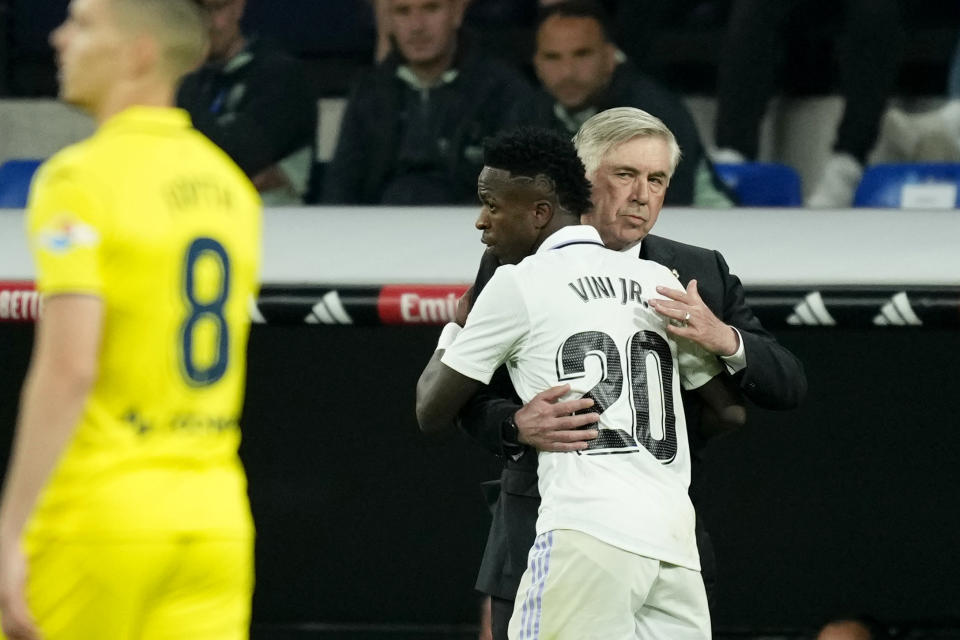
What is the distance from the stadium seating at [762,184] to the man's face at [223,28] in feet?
4.52

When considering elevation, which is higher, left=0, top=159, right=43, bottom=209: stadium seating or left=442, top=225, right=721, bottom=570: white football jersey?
left=0, top=159, right=43, bottom=209: stadium seating

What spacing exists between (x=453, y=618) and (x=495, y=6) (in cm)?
208

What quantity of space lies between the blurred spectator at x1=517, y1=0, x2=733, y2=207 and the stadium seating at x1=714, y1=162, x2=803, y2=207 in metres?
0.29

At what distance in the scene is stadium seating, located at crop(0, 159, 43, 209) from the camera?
13.5 feet

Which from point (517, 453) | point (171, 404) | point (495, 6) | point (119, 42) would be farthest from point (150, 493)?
point (495, 6)

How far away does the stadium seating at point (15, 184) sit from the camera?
4102 mm

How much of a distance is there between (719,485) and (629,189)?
155 centimetres

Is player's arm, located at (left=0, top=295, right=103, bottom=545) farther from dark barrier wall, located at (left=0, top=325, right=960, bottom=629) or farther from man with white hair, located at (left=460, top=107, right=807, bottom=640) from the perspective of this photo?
dark barrier wall, located at (left=0, top=325, right=960, bottom=629)

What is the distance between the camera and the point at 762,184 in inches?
163

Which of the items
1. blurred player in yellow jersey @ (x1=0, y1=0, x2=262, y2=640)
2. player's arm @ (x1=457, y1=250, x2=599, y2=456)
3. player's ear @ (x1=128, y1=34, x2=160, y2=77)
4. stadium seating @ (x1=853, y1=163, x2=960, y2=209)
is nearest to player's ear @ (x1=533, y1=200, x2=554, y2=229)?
player's arm @ (x1=457, y1=250, x2=599, y2=456)

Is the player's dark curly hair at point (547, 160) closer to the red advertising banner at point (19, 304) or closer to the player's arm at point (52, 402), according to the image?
the player's arm at point (52, 402)

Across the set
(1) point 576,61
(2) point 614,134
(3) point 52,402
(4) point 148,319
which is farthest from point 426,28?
(3) point 52,402

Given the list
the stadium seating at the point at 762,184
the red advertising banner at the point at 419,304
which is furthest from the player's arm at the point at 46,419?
the stadium seating at the point at 762,184

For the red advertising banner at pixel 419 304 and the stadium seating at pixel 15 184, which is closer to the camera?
the red advertising banner at pixel 419 304
